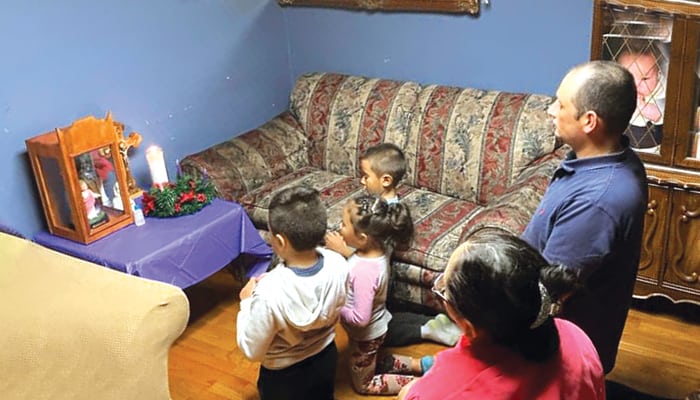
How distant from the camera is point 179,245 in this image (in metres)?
2.78

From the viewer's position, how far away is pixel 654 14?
263 centimetres

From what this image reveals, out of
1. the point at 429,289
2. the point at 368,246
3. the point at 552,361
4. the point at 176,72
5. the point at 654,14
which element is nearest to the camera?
the point at 552,361

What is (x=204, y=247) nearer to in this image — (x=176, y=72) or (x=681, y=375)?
(x=176, y=72)

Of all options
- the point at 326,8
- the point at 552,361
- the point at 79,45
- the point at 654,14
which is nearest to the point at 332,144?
the point at 326,8

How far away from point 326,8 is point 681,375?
7.96 feet

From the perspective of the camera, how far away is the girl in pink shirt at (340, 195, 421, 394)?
241 cm

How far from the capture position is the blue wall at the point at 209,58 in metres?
2.85

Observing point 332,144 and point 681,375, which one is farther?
point 332,144

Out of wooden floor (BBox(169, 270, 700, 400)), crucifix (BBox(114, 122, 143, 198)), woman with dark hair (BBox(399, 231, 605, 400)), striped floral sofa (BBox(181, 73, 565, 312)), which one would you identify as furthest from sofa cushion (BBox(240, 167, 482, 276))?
woman with dark hair (BBox(399, 231, 605, 400))

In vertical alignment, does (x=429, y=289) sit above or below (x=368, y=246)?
below

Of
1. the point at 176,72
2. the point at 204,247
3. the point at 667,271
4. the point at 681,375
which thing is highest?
the point at 176,72

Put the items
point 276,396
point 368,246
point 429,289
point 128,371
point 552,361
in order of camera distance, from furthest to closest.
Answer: point 429,289 < point 368,246 < point 276,396 < point 128,371 < point 552,361

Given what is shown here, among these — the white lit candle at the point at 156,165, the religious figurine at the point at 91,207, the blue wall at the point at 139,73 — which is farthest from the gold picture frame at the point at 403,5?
the religious figurine at the point at 91,207

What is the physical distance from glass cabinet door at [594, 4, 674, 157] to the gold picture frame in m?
0.77
